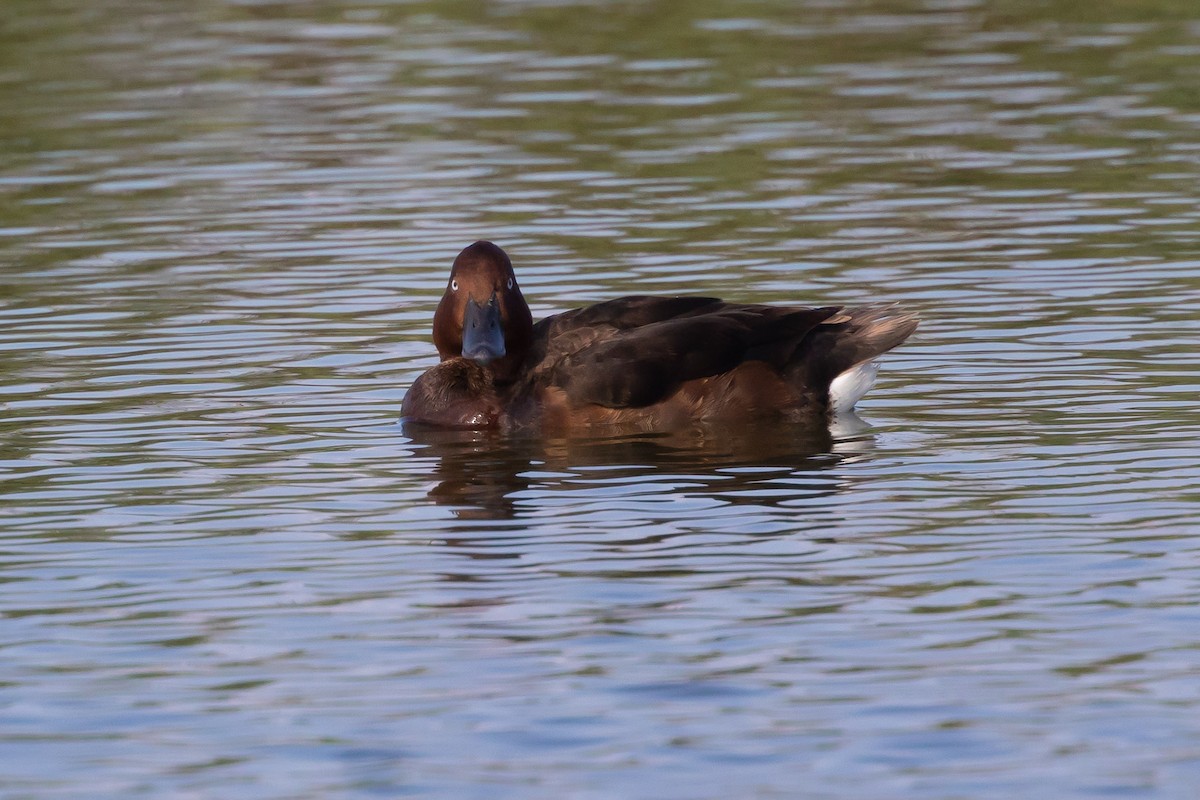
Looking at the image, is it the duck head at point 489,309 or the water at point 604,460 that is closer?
the water at point 604,460

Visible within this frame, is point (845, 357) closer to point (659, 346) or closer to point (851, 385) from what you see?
point (851, 385)

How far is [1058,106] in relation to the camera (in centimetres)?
2012

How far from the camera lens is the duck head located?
11414 millimetres

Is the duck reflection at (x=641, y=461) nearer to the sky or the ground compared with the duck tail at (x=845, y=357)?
nearer to the ground

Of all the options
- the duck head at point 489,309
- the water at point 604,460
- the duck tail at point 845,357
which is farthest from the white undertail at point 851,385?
the duck head at point 489,309

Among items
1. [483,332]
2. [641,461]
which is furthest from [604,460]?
[483,332]

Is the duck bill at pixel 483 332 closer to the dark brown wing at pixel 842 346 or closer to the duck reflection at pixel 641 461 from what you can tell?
the duck reflection at pixel 641 461

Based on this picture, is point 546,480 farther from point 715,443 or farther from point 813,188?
point 813,188

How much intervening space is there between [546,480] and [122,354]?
13.2ft

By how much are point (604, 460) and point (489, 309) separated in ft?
4.27

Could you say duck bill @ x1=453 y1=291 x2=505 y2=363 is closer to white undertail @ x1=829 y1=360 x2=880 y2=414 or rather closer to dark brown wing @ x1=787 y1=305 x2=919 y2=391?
dark brown wing @ x1=787 y1=305 x2=919 y2=391

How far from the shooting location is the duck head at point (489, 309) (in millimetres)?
11414

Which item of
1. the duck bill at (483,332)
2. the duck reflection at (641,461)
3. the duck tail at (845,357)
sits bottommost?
the duck reflection at (641,461)

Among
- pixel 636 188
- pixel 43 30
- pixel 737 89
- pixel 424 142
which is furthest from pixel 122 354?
pixel 43 30
